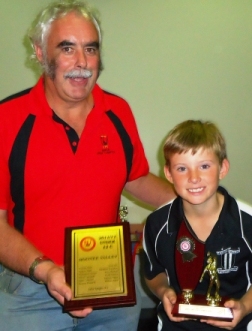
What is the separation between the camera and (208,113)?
9.96 ft

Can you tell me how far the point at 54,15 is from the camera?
1.74 meters

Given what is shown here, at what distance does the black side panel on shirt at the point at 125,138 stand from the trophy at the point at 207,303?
0.58 metres

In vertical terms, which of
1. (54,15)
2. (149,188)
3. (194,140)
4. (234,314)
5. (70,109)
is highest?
(54,15)

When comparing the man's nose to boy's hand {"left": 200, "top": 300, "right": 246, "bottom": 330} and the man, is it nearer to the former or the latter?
the man

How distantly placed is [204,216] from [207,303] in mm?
328

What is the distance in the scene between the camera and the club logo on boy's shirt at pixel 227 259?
152 centimetres

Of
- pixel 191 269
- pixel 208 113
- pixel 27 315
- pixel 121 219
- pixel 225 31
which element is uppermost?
pixel 225 31

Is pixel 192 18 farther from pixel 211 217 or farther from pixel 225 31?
pixel 211 217

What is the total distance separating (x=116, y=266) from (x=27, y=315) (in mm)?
442

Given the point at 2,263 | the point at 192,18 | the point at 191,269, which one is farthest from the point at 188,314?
the point at 192,18

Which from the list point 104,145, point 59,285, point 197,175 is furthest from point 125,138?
point 59,285

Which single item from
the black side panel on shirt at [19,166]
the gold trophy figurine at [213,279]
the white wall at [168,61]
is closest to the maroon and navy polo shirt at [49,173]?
the black side panel on shirt at [19,166]

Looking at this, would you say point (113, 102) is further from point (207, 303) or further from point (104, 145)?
point (207, 303)

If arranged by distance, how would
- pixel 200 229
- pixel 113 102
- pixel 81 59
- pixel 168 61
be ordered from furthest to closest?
pixel 168 61
pixel 113 102
pixel 81 59
pixel 200 229
